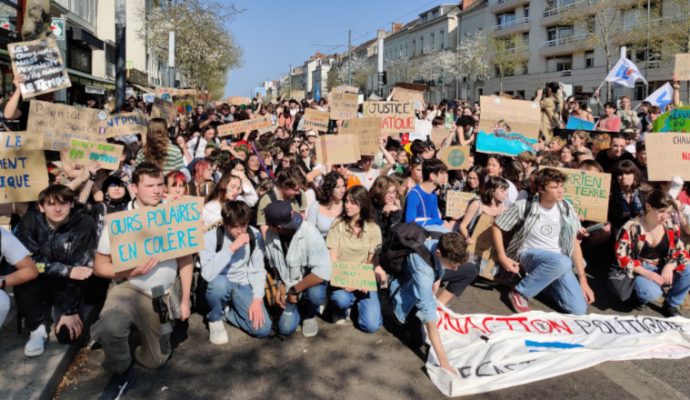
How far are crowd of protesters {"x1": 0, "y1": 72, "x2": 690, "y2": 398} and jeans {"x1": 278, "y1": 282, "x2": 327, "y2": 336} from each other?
0.01 metres

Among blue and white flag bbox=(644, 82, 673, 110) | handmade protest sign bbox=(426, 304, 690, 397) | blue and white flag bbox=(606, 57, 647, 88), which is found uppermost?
blue and white flag bbox=(606, 57, 647, 88)

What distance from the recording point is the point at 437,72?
190 feet

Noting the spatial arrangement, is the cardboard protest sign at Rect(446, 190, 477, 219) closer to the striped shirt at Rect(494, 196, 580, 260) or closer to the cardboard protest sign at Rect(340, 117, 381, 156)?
the striped shirt at Rect(494, 196, 580, 260)

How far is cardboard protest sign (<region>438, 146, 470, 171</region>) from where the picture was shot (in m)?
7.72

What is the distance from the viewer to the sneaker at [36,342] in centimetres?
409

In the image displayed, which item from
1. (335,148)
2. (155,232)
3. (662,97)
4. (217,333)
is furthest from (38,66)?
(662,97)

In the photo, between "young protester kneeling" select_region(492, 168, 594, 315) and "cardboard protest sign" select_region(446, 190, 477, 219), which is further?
"cardboard protest sign" select_region(446, 190, 477, 219)

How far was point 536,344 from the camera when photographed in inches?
177

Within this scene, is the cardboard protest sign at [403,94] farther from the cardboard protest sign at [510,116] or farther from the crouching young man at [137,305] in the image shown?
the crouching young man at [137,305]

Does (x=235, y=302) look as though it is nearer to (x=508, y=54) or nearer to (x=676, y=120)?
(x=676, y=120)

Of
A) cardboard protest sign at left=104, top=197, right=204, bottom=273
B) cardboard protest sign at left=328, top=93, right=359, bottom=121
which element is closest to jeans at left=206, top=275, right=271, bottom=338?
cardboard protest sign at left=104, top=197, right=204, bottom=273

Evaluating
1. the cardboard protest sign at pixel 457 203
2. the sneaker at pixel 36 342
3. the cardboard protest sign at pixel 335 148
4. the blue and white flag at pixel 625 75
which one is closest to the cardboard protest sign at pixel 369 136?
the cardboard protest sign at pixel 335 148

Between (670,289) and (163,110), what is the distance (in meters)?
8.38

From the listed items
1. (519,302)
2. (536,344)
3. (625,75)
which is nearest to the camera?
(536,344)
